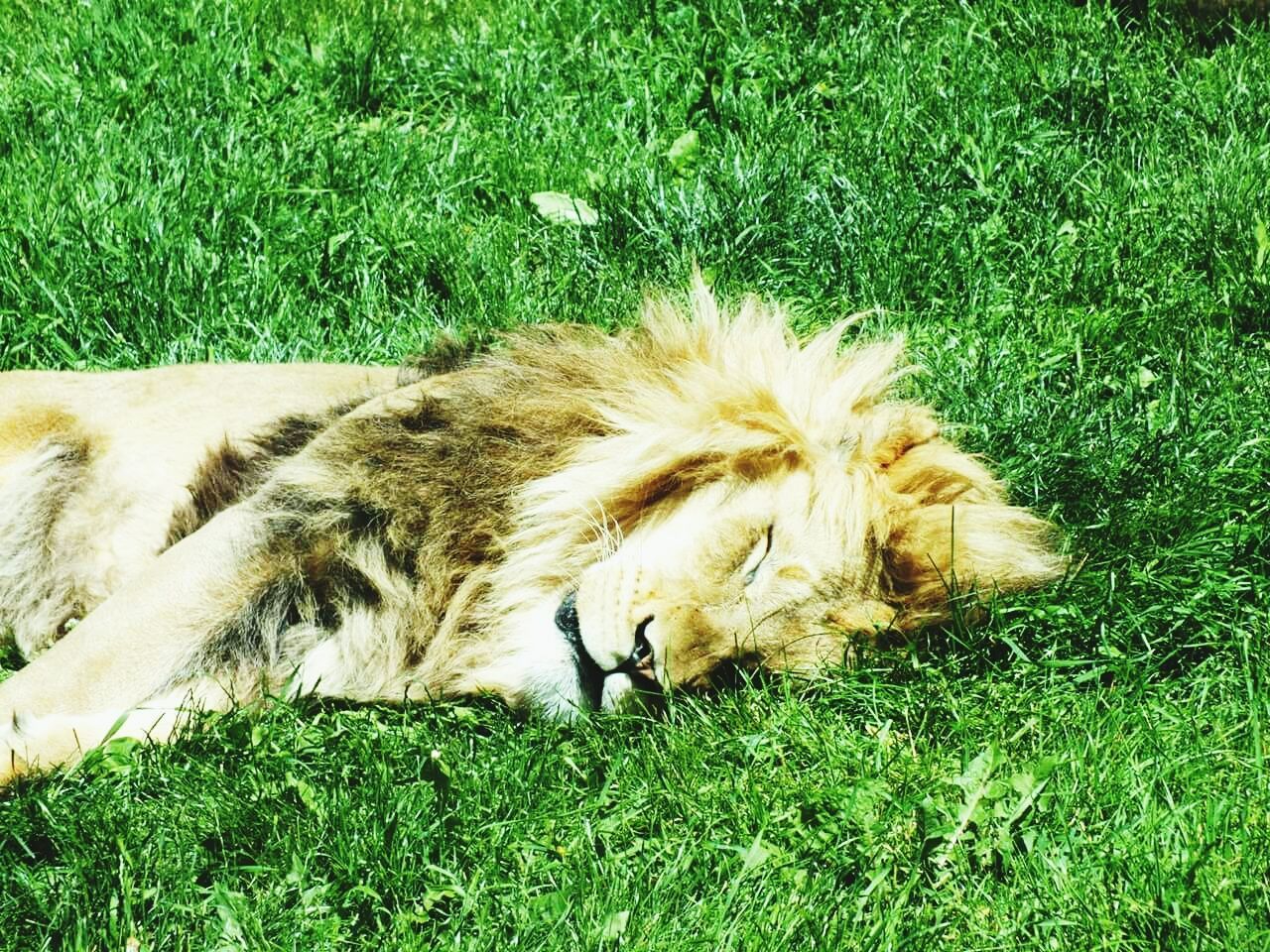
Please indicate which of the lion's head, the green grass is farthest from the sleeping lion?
the green grass

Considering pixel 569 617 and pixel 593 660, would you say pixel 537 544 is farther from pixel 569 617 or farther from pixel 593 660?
pixel 593 660

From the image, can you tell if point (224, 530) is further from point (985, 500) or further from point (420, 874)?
point (985, 500)

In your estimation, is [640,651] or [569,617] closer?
[640,651]

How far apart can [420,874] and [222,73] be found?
3.86 meters

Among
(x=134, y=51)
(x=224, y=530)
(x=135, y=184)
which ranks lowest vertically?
(x=224, y=530)

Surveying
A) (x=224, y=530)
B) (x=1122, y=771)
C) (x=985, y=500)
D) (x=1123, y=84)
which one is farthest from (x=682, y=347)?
(x=1123, y=84)

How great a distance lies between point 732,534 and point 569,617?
1.33 feet

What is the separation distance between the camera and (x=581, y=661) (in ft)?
10.6

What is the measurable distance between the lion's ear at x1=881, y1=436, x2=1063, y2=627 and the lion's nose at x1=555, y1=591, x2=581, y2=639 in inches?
28.7

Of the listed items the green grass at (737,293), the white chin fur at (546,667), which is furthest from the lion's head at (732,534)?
the green grass at (737,293)

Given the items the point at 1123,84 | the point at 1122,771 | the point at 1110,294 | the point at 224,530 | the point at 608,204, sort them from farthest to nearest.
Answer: the point at 1123,84 → the point at 608,204 → the point at 1110,294 → the point at 224,530 → the point at 1122,771

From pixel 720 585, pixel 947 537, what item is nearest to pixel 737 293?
pixel 947 537

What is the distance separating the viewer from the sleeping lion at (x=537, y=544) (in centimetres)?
319

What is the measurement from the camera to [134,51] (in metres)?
5.73
